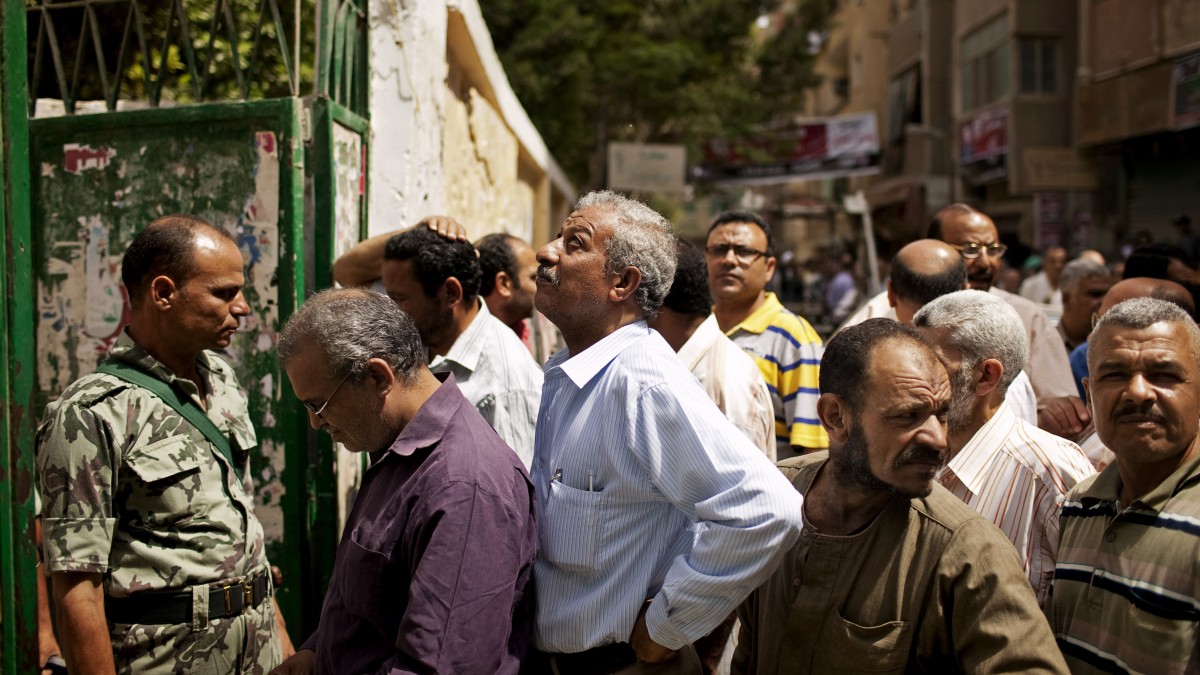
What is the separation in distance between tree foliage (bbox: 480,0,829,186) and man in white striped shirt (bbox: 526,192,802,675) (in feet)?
37.2

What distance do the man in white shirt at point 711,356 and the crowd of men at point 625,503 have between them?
783 mm

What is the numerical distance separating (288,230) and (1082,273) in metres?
4.23

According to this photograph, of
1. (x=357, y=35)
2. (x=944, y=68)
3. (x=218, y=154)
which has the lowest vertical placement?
(x=218, y=154)

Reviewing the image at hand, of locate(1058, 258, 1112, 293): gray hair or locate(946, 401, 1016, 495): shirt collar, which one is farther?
locate(1058, 258, 1112, 293): gray hair

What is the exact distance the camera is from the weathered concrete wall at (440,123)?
442cm

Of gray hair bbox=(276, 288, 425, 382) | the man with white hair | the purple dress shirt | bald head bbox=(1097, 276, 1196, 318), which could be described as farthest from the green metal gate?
the man with white hair

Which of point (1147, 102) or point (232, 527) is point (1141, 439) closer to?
point (232, 527)

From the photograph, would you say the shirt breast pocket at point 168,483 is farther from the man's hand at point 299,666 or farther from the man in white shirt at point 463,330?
the man in white shirt at point 463,330

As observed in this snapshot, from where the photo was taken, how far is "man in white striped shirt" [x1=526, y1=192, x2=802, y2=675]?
6.21 ft

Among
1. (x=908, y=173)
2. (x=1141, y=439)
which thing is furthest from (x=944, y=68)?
(x=1141, y=439)

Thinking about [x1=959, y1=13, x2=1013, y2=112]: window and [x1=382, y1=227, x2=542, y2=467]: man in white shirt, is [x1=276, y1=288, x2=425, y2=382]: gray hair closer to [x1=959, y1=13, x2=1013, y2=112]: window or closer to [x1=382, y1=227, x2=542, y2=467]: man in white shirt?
[x1=382, y1=227, x2=542, y2=467]: man in white shirt

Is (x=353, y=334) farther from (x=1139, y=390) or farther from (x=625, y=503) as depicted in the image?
(x=1139, y=390)

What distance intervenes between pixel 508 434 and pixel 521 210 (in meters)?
7.53

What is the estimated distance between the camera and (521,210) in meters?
10.4
